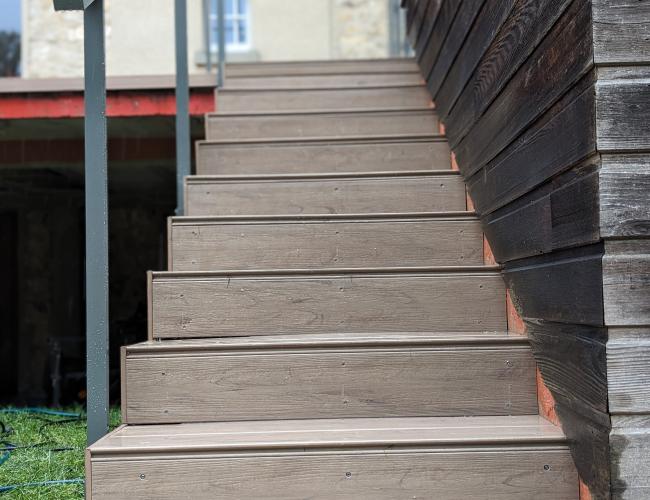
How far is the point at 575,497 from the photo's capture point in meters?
1.44

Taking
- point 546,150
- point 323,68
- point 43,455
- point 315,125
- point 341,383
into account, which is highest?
point 323,68

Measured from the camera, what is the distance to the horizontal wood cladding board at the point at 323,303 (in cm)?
193

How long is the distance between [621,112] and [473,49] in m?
1.04

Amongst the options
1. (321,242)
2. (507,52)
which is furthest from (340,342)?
(507,52)

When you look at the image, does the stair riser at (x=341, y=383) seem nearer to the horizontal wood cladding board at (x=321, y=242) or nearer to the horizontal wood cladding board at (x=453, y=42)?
the horizontal wood cladding board at (x=321, y=242)

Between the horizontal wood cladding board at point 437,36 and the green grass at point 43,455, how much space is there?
2038 millimetres

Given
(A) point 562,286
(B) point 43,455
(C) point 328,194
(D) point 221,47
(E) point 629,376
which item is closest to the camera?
(E) point 629,376

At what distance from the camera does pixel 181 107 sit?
2.80m

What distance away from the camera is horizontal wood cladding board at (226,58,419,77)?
3621 millimetres

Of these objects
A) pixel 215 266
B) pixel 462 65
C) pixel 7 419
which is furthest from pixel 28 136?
pixel 462 65

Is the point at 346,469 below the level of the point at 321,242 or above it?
below

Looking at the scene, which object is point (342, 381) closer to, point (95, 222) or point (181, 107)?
point (95, 222)

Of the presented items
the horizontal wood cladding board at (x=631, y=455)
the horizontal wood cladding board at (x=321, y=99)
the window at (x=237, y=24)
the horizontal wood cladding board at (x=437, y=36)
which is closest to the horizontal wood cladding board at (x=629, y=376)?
the horizontal wood cladding board at (x=631, y=455)

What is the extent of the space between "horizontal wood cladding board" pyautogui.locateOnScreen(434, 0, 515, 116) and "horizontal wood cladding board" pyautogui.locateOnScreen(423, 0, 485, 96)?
0.08 feet
